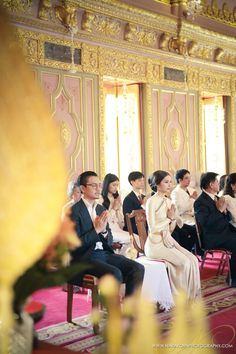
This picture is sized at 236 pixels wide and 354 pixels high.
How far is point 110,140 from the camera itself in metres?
8.66

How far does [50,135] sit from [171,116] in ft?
26.5

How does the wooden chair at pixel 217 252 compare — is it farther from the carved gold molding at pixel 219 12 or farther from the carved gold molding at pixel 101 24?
the carved gold molding at pixel 219 12

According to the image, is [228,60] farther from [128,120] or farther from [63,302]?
[63,302]

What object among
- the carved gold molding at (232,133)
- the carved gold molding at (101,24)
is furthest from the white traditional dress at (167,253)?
the carved gold molding at (232,133)

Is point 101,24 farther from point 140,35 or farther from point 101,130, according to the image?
point 101,130

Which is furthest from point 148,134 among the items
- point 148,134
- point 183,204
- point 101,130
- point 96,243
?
point 96,243

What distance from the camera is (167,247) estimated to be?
17.1 feet

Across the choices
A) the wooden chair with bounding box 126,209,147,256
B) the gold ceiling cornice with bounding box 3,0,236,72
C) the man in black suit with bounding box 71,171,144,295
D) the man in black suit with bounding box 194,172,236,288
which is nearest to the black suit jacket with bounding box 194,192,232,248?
the man in black suit with bounding box 194,172,236,288

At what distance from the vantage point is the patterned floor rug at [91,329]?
3.85 metres

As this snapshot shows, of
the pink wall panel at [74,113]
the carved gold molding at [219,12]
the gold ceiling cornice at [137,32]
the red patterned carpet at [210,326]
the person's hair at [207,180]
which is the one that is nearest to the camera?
the red patterned carpet at [210,326]

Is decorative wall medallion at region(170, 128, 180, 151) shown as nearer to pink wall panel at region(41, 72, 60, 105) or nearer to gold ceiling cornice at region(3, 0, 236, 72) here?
gold ceiling cornice at region(3, 0, 236, 72)

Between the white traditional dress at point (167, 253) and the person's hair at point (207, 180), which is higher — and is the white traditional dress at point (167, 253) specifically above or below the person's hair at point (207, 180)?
below

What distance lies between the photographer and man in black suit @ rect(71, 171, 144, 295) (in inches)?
171

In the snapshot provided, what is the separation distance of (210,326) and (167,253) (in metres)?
1.05
